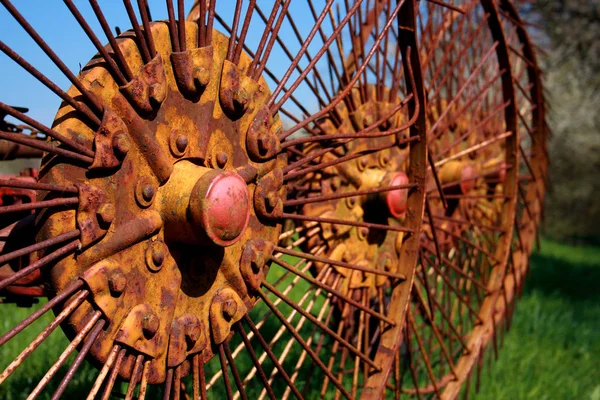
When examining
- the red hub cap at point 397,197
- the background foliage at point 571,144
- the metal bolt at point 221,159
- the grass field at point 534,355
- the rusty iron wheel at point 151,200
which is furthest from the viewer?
the background foliage at point 571,144

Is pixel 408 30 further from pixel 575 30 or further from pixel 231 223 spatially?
pixel 575 30

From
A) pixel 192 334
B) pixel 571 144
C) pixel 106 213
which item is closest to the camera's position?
pixel 106 213

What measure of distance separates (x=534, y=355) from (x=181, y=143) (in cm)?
305

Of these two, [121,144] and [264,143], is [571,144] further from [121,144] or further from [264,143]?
[121,144]

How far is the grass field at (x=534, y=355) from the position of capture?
2.93 metres

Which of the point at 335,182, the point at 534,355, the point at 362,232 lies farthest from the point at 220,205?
the point at 534,355

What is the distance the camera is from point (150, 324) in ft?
4.73

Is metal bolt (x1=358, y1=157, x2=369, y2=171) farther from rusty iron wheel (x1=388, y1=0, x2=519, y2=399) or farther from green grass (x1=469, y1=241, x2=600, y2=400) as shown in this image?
green grass (x1=469, y1=241, x2=600, y2=400)

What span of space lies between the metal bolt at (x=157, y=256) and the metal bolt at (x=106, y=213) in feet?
0.48

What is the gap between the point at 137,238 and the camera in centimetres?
141

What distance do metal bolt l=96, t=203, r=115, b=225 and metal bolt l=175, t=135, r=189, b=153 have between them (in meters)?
0.22

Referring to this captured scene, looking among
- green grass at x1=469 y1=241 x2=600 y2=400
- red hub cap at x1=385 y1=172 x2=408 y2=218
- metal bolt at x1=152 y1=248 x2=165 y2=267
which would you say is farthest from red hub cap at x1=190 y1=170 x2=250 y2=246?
green grass at x1=469 y1=241 x2=600 y2=400

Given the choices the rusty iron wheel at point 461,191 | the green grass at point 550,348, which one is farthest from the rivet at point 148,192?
the green grass at point 550,348

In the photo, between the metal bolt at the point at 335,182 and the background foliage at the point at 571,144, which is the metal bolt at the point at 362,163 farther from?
the background foliage at the point at 571,144
